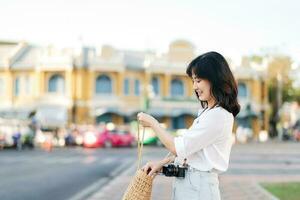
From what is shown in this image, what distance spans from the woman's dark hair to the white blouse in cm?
6

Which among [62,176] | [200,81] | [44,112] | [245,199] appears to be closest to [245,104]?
[44,112]

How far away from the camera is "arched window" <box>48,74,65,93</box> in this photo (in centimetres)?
5715

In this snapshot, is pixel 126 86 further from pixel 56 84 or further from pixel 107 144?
pixel 107 144

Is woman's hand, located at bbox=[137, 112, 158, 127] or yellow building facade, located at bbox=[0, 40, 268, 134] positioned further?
yellow building facade, located at bbox=[0, 40, 268, 134]

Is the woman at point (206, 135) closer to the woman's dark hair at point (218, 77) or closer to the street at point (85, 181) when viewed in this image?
the woman's dark hair at point (218, 77)

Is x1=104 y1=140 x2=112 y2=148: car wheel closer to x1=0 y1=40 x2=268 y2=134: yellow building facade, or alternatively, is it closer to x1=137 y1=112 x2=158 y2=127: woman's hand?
x1=0 y1=40 x2=268 y2=134: yellow building facade

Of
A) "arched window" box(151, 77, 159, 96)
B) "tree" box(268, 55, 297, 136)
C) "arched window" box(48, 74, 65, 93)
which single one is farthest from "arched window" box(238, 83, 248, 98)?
"arched window" box(48, 74, 65, 93)

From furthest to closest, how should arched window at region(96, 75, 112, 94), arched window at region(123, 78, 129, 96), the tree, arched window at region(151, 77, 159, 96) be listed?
the tree, arched window at region(151, 77, 159, 96), arched window at region(123, 78, 129, 96), arched window at region(96, 75, 112, 94)

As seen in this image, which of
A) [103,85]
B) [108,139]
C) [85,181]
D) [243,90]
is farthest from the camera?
[243,90]

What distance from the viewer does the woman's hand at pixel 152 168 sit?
419 cm

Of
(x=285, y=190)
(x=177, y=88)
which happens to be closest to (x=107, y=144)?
(x=177, y=88)

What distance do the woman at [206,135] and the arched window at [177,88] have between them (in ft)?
186

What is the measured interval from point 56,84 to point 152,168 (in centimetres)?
5361

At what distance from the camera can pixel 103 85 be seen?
189 ft
